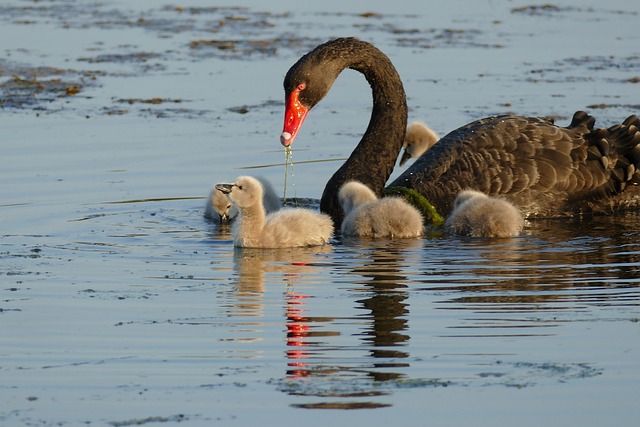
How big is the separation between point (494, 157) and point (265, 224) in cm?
192

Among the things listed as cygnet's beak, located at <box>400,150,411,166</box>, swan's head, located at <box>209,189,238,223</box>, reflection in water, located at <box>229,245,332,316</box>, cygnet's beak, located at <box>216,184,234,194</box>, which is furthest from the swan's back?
cygnet's beak, located at <box>216,184,234,194</box>

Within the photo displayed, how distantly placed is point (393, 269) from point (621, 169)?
2953 millimetres

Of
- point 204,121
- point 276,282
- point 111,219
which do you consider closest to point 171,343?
point 276,282

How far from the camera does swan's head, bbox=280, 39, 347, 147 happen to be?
33.2ft

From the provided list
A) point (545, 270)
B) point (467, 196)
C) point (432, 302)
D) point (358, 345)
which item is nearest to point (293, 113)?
point (467, 196)

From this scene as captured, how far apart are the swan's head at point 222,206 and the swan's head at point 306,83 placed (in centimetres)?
66

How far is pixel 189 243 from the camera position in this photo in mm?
9320

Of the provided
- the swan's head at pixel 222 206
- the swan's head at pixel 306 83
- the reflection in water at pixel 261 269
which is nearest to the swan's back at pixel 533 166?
the swan's head at pixel 306 83

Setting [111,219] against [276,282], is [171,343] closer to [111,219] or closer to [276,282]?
[276,282]

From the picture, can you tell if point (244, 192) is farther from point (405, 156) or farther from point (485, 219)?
point (405, 156)

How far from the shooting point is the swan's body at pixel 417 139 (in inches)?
458

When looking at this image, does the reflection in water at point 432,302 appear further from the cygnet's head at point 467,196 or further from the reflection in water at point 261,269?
the cygnet's head at point 467,196

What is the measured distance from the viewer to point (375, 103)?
10820 mm

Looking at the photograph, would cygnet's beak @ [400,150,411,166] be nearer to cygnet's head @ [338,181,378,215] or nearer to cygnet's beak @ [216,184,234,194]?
cygnet's head @ [338,181,378,215]
